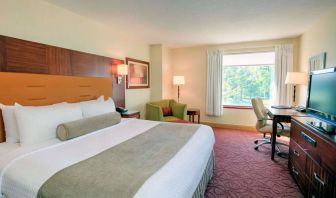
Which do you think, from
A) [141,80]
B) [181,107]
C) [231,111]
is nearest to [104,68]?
[141,80]

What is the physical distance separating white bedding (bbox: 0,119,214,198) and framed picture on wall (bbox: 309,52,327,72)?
2.62 meters

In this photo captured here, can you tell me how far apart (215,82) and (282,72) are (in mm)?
1681

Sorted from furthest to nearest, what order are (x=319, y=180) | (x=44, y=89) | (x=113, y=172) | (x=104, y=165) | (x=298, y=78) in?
(x=298, y=78), (x=44, y=89), (x=319, y=180), (x=104, y=165), (x=113, y=172)

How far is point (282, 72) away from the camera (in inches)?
182

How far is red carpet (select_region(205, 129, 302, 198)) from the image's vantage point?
229cm

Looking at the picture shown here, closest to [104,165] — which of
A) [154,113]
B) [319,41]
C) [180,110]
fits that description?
[154,113]

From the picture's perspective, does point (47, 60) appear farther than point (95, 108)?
No

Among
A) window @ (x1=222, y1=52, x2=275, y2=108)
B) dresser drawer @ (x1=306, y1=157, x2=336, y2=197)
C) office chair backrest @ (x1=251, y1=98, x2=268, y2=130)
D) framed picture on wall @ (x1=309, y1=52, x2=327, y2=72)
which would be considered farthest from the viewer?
window @ (x1=222, y1=52, x2=275, y2=108)

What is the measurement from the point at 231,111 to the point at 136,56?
123 inches

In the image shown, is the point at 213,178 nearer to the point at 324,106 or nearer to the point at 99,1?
the point at 324,106

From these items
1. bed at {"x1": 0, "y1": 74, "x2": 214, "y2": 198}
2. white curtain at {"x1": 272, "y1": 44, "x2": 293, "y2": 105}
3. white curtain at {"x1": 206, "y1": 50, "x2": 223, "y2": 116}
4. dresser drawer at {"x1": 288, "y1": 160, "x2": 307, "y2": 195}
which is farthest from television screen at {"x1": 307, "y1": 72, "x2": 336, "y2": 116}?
white curtain at {"x1": 206, "y1": 50, "x2": 223, "y2": 116}

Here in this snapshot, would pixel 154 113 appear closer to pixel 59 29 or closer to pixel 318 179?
pixel 59 29

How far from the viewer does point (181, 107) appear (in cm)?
466

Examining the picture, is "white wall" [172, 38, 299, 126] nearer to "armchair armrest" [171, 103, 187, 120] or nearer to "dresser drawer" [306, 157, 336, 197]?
"armchair armrest" [171, 103, 187, 120]
